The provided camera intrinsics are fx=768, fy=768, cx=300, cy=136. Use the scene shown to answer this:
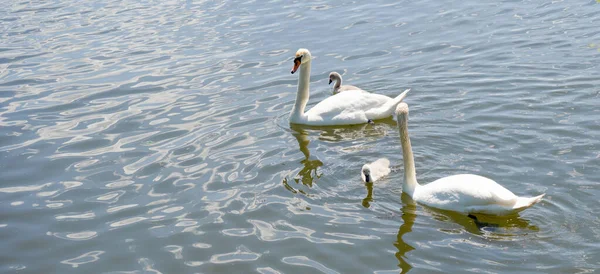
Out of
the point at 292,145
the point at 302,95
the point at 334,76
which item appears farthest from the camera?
the point at 334,76

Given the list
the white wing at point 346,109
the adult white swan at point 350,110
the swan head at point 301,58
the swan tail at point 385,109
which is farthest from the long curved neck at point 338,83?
the swan tail at point 385,109

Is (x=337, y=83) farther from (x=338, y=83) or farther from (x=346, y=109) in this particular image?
(x=346, y=109)

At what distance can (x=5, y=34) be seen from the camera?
18938 mm

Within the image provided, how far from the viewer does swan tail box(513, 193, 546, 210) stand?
6904mm

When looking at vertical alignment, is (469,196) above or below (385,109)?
above

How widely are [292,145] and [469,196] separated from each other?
3464 mm

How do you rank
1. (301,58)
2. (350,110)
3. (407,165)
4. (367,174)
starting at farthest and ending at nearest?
(301,58)
(350,110)
(367,174)
(407,165)

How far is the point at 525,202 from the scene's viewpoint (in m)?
7.00

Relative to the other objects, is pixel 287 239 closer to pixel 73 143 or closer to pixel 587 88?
pixel 73 143

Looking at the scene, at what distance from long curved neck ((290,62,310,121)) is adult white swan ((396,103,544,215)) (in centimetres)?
340

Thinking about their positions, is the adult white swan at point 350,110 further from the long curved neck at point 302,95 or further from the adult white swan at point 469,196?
the adult white swan at point 469,196

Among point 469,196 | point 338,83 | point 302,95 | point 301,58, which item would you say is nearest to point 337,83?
point 338,83

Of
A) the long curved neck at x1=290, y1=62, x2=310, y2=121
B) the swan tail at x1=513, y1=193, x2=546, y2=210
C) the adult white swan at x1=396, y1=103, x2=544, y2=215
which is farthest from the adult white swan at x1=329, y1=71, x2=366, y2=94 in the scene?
the swan tail at x1=513, y1=193, x2=546, y2=210

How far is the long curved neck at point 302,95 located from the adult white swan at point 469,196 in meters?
3.40
